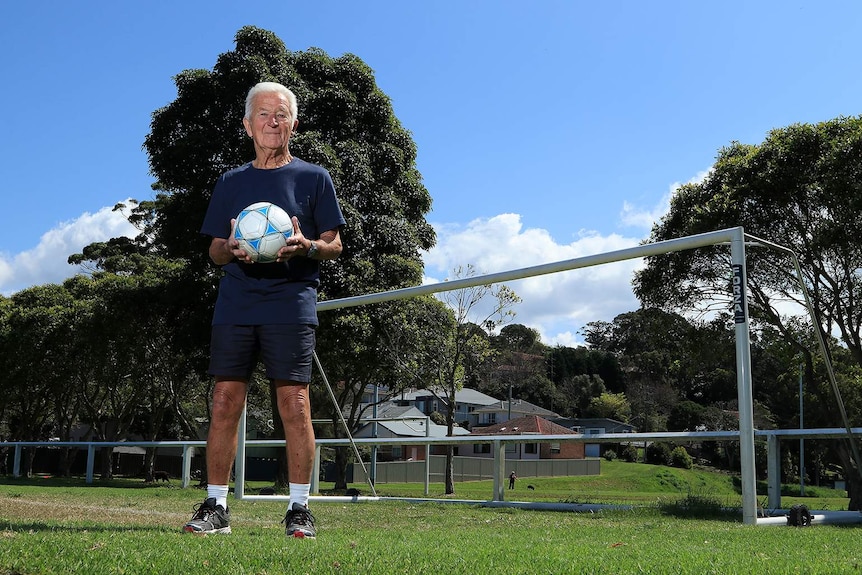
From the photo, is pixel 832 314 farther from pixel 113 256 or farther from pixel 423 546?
pixel 113 256

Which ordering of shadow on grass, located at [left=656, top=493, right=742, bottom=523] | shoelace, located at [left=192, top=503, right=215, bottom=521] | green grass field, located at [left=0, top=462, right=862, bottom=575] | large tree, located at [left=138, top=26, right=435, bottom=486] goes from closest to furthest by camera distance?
green grass field, located at [left=0, top=462, right=862, bottom=575] → shoelace, located at [left=192, top=503, right=215, bottom=521] → shadow on grass, located at [left=656, top=493, right=742, bottom=523] → large tree, located at [left=138, top=26, right=435, bottom=486]

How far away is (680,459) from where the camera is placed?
58781mm

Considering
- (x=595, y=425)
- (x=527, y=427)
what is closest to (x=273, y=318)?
(x=527, y=427)

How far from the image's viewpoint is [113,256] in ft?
120

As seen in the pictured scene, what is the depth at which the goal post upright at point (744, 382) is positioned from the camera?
6.03 metres

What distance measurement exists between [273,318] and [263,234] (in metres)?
0.40

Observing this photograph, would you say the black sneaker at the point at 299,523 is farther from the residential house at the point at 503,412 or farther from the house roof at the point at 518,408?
the house roof at the point at 518,408

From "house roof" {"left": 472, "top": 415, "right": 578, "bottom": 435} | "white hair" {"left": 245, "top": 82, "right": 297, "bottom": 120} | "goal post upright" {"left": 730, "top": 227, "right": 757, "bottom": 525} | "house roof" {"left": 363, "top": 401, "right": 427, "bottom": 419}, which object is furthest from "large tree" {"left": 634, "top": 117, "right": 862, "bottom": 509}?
"house roof" {"left": 363, "top": 401, "right": 427, "bottom": 419}

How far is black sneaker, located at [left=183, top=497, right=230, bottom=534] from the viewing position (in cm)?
397

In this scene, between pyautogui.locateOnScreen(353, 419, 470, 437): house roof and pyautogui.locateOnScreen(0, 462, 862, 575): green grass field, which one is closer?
pyautogui.locateOnScreen(0, 462, 862, 575): green grass field

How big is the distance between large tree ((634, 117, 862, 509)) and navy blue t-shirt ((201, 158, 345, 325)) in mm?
13138

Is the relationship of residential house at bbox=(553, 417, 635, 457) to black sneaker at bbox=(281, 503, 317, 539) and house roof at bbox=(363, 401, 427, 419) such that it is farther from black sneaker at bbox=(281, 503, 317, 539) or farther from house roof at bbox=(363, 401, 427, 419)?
black sneaker at bbox=(281, 503, 317, 539)

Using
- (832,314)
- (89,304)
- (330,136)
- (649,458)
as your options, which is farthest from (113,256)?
(649,458)

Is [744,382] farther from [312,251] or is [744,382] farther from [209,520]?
[209,520]
